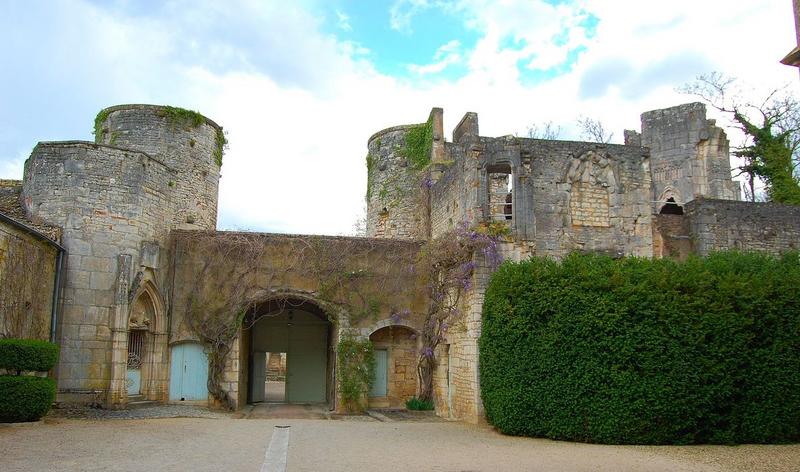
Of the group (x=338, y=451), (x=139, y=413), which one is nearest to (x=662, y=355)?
(x=338, y=451)

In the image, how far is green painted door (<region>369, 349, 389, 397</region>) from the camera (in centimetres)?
1740

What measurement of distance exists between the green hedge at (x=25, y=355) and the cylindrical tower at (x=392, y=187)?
33.5 ft

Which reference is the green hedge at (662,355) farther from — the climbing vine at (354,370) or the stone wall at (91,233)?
the stone wall at (91,233)

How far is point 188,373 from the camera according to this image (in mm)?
16203

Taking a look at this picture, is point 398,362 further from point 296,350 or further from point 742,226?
point 742,226

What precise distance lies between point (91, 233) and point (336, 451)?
8.73 meters

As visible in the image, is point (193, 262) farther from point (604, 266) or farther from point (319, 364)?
point (604, 266)

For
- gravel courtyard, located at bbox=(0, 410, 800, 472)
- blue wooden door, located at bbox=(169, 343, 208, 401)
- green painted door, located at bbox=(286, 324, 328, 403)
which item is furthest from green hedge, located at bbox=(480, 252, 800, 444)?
green painted door, located at bbox=(286, 324, 328, 403)

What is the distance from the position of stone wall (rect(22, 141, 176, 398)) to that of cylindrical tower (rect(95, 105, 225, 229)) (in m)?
2.20

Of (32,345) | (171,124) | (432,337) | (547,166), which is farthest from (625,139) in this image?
(32,345)

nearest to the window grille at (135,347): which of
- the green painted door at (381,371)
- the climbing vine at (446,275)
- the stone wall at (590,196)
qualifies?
the green painted door at (381,371)

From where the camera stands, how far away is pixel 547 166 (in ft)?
48.5

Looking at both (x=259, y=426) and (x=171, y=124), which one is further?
(x=171, y=124)

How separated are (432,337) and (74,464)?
9.57 meters
